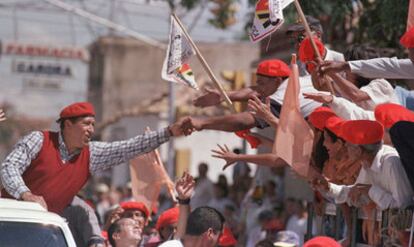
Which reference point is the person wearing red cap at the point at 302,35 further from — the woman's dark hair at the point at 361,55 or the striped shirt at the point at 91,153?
the striped shirt at the point at 91,153

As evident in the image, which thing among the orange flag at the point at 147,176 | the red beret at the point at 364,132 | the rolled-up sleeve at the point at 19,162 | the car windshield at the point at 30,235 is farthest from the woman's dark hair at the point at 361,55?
the car windshield at the point at 30,235

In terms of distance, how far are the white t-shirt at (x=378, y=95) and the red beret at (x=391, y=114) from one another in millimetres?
721

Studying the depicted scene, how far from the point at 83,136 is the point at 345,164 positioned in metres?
2.17

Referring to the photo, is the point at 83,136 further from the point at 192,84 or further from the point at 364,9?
the point at 364,9

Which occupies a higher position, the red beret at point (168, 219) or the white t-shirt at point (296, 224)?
the red beret at point (168, 219)

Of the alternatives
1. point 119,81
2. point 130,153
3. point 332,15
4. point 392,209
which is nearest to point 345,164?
point 392,209

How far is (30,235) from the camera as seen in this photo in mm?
7250

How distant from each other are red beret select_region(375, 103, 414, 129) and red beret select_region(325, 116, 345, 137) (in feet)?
0.80

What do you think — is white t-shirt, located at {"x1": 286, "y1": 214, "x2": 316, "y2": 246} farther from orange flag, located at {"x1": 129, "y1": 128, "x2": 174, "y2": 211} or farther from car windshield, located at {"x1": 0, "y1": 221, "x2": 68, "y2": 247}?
car windshield, located at {"x1": 0, "y1": 221, "x2": 68, "y2": 247}

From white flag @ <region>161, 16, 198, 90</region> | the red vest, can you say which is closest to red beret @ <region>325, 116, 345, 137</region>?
white flag @ <region>161, 16, 198, 90</region>

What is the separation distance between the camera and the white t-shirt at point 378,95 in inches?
329

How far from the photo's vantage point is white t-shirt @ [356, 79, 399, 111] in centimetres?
837

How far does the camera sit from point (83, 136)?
901 cm

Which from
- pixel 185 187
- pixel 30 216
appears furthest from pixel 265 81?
pixel 30 216
